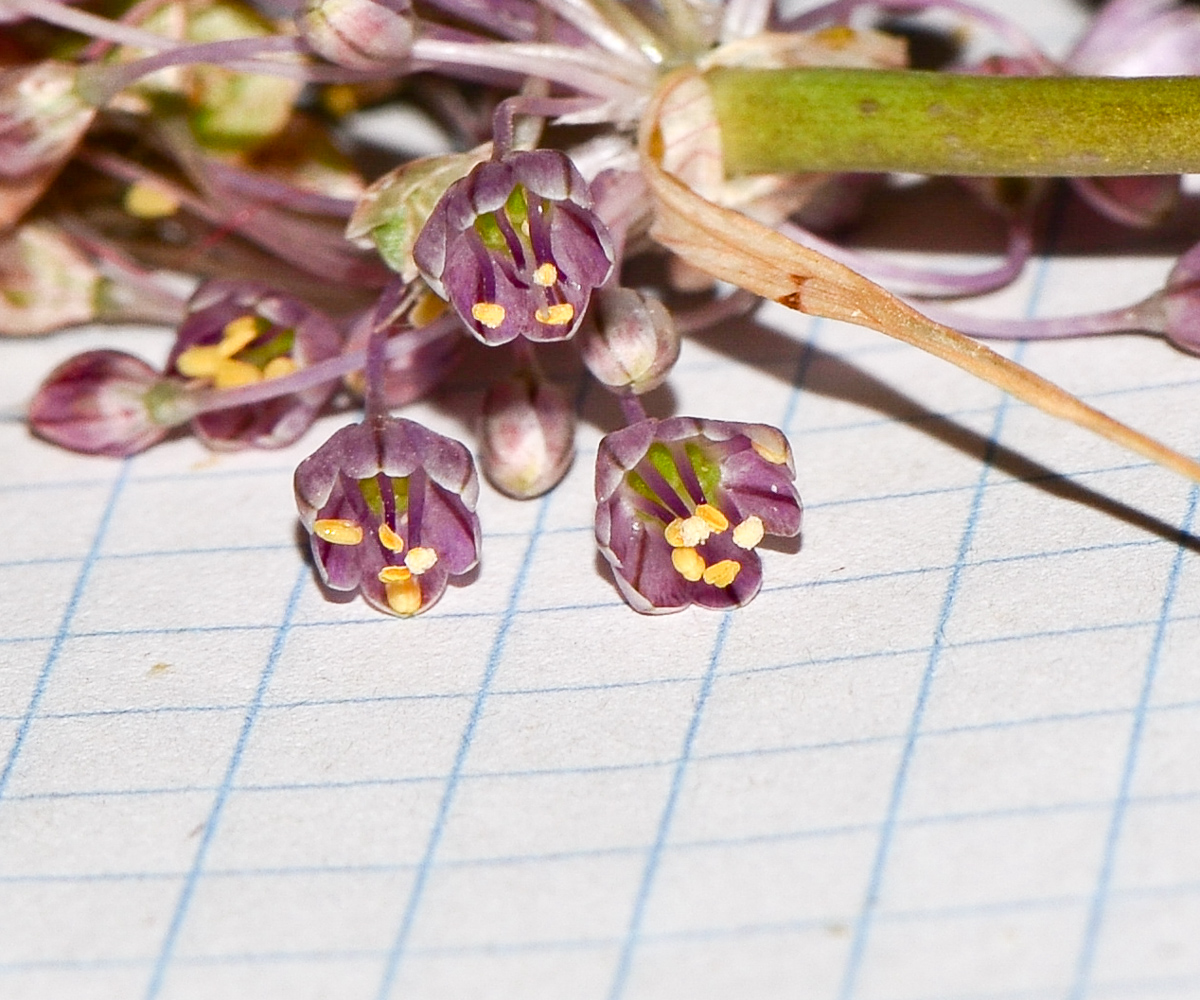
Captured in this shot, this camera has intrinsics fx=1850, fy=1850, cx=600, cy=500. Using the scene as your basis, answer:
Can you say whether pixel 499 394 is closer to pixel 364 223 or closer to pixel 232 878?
pixel 364 223

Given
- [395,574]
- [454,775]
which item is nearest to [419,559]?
[395,574]

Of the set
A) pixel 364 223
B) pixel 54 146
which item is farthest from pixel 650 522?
pixel 54 146

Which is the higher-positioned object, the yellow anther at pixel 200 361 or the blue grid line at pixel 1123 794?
the blue grid line at pixel 1123 794

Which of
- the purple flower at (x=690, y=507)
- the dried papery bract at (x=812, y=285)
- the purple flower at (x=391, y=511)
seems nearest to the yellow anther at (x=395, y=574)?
the purple flower at (x=391, y=511)

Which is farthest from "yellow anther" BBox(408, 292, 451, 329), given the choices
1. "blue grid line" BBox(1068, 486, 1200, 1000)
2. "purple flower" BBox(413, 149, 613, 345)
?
"blue grid line" BBox(1068, 486, 1200, 1000)

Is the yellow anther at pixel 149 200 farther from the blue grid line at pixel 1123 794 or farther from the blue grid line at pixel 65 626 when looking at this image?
the blue grid line at pixel 1123 794

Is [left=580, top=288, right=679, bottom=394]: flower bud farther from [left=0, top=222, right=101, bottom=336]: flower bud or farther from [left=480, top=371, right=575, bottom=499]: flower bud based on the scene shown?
[left=0, top=222, right=101, bottom=336]: flower bud

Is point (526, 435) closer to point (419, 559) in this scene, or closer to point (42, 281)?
point (419, 559)
